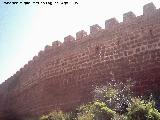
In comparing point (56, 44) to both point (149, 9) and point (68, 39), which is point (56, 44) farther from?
point (149, 9)

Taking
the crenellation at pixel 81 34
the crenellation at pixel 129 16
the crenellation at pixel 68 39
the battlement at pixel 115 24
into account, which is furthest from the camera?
the crenellation at pixel 68 39

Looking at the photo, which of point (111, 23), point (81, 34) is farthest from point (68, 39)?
point (111, 23)

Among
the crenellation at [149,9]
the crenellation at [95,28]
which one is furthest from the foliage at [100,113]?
the crenellation at [95,28]

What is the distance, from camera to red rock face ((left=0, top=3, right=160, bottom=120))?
9.25 metres

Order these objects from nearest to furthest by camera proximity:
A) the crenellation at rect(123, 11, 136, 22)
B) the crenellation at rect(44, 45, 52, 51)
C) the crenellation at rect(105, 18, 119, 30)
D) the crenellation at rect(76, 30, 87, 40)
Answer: the crenellation at rect(123, 11, 136, 22) → the crenellation at rect(105, 18, 119, 30) → the crenellation at rect(76, 30, 87, 40) → the crenellation at rect(44, 45, 52, 51)

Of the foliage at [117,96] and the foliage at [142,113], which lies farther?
the foliage at [117,96]

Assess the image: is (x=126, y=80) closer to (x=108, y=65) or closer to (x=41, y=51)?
(x=108, y=65)

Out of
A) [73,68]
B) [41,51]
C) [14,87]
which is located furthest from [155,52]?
[14,87]

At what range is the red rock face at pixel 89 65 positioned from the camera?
9.25 m

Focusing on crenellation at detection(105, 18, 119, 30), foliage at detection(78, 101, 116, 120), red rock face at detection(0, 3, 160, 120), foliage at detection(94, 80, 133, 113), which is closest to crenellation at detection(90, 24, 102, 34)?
red rock face at detection(0, 3, 160, 120)

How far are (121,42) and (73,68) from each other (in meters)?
2.47

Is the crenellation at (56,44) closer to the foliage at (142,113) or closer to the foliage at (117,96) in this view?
the foliage at (117,96)

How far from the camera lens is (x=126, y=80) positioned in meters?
9.43

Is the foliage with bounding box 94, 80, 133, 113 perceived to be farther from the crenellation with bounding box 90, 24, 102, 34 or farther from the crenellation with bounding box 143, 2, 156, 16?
the crenellation with bounding box 90, 24, 102, 34
